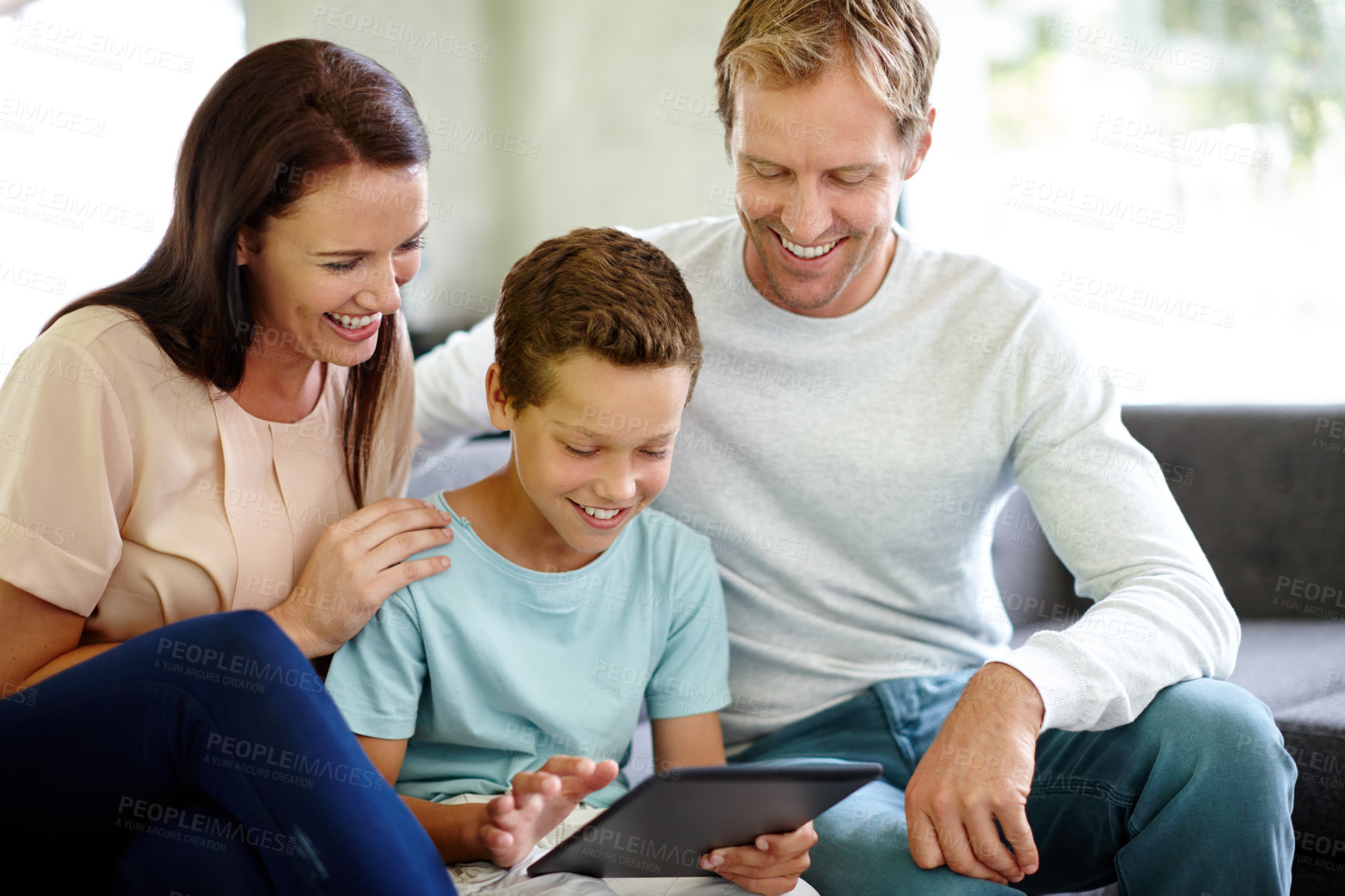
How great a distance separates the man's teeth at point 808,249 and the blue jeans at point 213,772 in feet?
2.59

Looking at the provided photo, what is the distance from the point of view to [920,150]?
1.48 metres

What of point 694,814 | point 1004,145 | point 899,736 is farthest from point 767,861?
point 1004,145

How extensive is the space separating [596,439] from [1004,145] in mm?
2481

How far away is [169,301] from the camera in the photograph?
1.24 m

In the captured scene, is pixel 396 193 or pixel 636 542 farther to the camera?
pixel 636 542

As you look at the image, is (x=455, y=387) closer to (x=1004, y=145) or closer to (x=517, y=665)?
(x=517, y=665)

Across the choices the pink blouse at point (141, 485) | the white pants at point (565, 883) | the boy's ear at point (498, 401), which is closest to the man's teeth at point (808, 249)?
the boy's ear at point (498, 401)

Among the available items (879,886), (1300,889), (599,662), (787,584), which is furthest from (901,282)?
(1300,889)

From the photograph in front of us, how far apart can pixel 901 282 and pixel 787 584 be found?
0.45 meters

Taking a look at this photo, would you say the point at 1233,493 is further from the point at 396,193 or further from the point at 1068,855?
the point at 396,193

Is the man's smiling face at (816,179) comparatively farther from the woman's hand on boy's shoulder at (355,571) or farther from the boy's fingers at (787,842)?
the boy's fingers at (787,842)

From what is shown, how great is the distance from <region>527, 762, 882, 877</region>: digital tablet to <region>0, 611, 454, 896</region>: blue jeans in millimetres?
147

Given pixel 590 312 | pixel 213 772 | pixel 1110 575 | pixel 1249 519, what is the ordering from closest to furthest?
pixel 213 772, pixel 590 312, pixel 1110 575, pixel 1249 519

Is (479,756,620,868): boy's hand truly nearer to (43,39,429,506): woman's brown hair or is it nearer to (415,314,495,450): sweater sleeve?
(43,39,429,506): woman's brown hair
